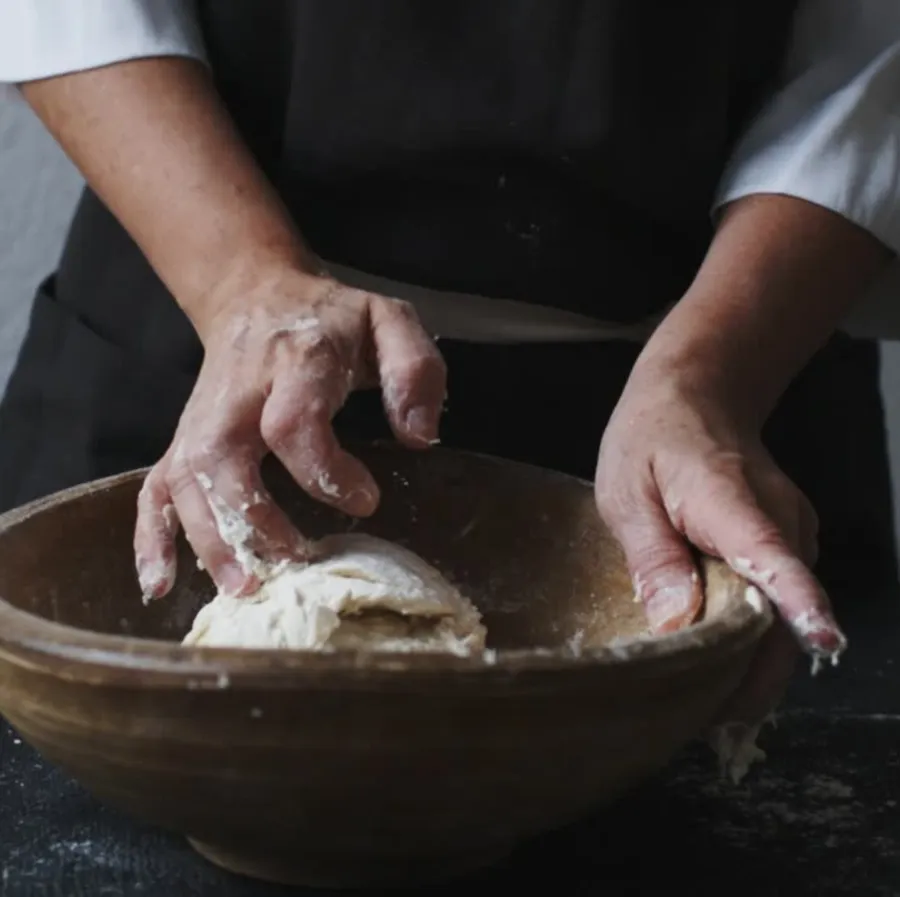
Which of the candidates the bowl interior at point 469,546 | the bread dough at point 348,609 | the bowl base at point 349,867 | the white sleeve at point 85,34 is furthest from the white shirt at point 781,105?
the bowl base at point 349,867

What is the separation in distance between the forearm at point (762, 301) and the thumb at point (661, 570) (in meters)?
0.08

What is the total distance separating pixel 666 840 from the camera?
0.62m

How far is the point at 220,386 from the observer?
2.15 ft

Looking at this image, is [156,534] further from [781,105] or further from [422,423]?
[781,105]

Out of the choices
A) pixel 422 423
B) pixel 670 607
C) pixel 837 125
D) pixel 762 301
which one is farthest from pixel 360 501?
pixel 837 125

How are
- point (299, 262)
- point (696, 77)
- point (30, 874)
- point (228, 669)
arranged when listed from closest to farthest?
point (228, 669) < point (30, 874) < point (299, 262) < point (696, 77)

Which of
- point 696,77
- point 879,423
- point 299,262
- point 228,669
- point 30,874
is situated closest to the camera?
point 228,669

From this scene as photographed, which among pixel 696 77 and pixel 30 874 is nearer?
pixel 30 874

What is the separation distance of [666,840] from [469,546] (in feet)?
0.73

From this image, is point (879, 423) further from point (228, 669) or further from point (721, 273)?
point (228, 669)

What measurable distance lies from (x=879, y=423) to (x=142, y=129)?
0.53 metres

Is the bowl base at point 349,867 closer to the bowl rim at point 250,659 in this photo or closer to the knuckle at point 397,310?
the bowl rim at point 250,659

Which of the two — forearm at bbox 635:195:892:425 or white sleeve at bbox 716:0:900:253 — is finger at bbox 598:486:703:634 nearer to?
forearm at bbox 635:195:892:425

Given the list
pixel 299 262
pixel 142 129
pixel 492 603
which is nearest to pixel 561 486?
pixel 492 603
